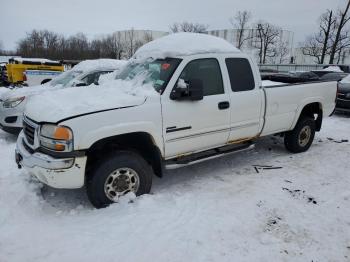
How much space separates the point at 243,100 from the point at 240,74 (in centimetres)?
42

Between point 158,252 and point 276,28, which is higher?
point 276,28

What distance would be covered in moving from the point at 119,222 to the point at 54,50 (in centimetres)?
8379

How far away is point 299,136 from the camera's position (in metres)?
6.41

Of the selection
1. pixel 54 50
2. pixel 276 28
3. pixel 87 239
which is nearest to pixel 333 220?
pixel 87 239

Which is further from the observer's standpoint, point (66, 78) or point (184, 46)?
point (66, 78)

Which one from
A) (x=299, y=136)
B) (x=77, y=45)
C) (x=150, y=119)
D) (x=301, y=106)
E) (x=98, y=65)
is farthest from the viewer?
(x=77, y=45)

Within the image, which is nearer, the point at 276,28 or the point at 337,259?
the point at 337,259

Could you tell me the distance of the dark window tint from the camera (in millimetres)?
4480

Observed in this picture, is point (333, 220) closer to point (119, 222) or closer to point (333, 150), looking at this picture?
point (119, 222)

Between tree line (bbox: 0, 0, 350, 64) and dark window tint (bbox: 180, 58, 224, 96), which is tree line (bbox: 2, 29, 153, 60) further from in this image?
dark window tint (bbox: 180, 58, 224, 96)

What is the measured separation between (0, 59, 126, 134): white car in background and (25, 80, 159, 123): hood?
4.96 feet

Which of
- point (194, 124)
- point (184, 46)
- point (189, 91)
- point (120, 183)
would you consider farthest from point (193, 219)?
point (184, 46)

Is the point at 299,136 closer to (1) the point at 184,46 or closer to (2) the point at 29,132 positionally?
(1) the point at 184,46

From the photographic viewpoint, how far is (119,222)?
12.2ft
